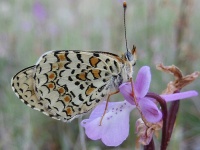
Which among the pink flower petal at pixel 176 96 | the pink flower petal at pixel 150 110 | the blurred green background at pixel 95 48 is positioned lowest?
the blurred green background at pixel 95 48

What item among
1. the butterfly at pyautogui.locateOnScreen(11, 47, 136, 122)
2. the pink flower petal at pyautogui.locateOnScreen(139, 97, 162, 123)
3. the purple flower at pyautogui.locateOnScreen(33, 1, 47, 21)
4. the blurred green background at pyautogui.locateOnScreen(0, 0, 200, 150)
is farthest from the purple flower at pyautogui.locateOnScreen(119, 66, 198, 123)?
the purple flower at pyautogui.locateOnScreen(33, 1, 47, 21)

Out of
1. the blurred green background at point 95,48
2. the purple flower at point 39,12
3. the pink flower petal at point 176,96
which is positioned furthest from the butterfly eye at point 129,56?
the purple flower at point 39,12

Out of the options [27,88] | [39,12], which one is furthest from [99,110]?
[39,12]

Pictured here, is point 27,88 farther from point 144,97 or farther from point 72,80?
point 144,97

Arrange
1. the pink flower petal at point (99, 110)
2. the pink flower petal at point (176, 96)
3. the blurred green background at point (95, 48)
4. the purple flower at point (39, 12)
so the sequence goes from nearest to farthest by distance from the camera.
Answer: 1. the pink flower petal at point (176, 96)
2. the pink flower petal at point (99, 110)
3. the blurred green background at point (95, 48)
4. the purple flower at point (39, 12)

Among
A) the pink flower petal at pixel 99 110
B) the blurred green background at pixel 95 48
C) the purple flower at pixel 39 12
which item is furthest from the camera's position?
the purple flower at pixel 39 12

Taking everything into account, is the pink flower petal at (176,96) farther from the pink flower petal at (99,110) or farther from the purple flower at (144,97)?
the pink flower petal at (99,110)

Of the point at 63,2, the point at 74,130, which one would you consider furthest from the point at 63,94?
the point at 63,2

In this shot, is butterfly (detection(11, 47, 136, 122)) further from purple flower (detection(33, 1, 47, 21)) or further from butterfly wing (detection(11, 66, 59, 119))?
purple flower (detection(33, 1, 47, 21))
